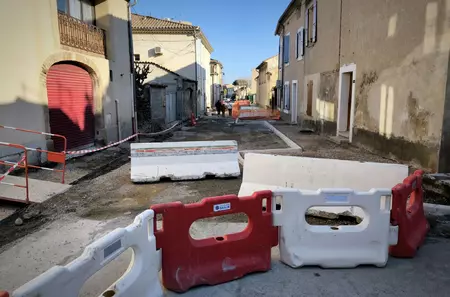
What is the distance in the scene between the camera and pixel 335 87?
1180cm

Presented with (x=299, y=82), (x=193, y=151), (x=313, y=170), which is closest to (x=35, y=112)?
(x=193, y=151)

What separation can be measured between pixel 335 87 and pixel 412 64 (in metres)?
4.78

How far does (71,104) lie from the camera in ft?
33.9

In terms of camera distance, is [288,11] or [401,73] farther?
[288,11]

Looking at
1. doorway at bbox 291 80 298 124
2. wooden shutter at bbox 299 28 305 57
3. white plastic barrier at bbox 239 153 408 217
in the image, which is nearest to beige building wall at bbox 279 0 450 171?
white plastic barrier at bbox 239 153 408 217

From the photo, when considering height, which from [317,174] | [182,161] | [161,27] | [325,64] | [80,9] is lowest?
[182,161]

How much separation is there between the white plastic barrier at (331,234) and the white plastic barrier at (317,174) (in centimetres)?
104

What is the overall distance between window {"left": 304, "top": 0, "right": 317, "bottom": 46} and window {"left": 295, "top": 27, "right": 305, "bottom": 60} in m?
0.72

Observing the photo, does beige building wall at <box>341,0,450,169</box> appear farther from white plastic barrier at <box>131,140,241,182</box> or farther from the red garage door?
the red garage door

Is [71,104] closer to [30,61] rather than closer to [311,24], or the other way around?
[30,61]

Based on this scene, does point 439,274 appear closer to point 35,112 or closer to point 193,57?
point 35,112

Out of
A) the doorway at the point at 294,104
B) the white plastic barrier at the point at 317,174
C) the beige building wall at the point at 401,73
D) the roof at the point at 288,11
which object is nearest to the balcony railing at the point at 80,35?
the white plastic barrier at the point at 317,174

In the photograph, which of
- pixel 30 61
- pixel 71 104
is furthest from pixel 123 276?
pixel 71 104

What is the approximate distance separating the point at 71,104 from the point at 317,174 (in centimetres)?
834
